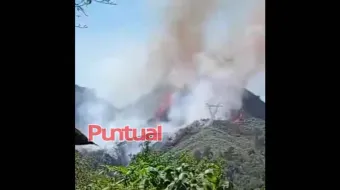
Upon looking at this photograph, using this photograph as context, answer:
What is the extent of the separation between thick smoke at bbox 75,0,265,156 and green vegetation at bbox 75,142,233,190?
0.46 ft

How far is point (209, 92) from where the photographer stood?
4.93 ft

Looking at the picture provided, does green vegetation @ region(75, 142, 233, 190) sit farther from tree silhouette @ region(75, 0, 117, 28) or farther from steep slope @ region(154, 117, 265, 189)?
tree silhouette @ region(75, 0, 117, 28)

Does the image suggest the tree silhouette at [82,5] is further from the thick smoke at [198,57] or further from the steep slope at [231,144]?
the steep slope at [231,144]

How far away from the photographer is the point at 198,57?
1499 mm

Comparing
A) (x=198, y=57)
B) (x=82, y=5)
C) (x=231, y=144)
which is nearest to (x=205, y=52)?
(x=198, y=57)

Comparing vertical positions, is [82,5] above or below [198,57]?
above

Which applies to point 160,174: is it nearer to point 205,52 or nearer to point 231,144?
point 231,144

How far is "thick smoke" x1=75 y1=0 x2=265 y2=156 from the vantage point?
149 cm

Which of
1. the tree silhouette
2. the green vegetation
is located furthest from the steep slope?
the tree silhouette

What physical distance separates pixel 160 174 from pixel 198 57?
43 centimetres

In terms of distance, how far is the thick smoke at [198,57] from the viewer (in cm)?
149
